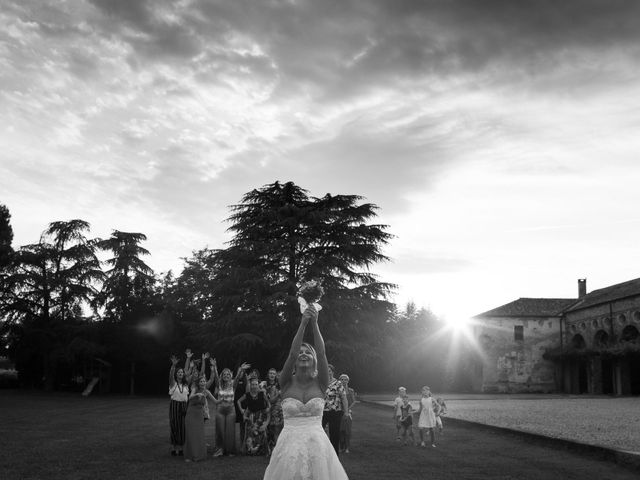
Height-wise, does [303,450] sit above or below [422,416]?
above

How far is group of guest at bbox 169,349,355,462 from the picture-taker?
14047 mm

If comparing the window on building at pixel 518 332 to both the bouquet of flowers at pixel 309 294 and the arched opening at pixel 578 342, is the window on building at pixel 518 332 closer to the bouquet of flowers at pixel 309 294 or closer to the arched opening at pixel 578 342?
the arched opening at pixel 578 342

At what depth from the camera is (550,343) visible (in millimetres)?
63531

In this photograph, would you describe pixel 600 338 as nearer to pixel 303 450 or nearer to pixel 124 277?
pixel 124 277

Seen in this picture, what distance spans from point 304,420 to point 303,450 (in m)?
0.26

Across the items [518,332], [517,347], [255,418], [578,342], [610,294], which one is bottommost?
[255,418]

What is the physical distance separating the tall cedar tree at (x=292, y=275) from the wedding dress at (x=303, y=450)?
32.3m

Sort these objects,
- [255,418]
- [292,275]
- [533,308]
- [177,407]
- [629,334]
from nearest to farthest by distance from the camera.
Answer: [255,418]
[177,407]
[292,275]
[629,334]
[533,308]

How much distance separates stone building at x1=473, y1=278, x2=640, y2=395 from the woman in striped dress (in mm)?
45964

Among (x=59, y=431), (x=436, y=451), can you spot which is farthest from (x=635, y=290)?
(x=59, y=431)

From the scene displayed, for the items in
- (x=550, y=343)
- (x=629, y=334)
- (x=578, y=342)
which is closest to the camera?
(x=629, y=334)

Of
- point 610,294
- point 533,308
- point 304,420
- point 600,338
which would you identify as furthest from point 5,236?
point 304,420

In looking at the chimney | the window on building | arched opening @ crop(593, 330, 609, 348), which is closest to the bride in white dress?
arched opening @ crop(593, 330, 609, 348)

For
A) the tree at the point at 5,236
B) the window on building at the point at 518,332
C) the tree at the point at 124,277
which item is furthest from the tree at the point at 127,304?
the window on building at the point at 518,332
